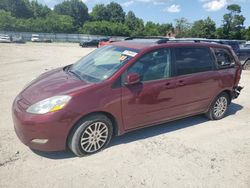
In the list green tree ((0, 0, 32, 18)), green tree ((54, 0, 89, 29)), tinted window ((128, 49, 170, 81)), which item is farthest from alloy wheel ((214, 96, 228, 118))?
green tree ((54, 0, 89, 29))

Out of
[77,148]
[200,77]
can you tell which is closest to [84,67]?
[77,148]

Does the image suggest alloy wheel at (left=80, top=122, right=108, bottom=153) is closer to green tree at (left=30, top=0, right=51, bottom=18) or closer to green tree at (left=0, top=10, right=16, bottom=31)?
green tree at (left=0, top=10, right=16, bottom=31)

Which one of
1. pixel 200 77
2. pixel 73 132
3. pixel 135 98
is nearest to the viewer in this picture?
pixel 73 132

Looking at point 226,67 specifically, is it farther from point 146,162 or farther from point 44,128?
point 44,128

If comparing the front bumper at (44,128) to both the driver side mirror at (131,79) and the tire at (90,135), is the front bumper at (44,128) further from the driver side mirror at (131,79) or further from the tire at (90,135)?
the driver side mirror at (131,79)

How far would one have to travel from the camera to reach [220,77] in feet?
17.9

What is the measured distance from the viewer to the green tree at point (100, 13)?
97125 millimetres

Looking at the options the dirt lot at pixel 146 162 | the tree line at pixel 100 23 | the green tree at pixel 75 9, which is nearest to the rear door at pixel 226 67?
the dirt lot at pixel 146 162

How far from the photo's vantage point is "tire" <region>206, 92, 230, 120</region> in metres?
5.62

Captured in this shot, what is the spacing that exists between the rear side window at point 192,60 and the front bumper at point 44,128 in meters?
2.29

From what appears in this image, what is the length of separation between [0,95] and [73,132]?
4086mm

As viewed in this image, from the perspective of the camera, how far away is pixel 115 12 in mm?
100188

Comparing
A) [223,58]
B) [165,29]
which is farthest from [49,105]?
[165,29]

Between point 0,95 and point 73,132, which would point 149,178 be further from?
point 0,95
